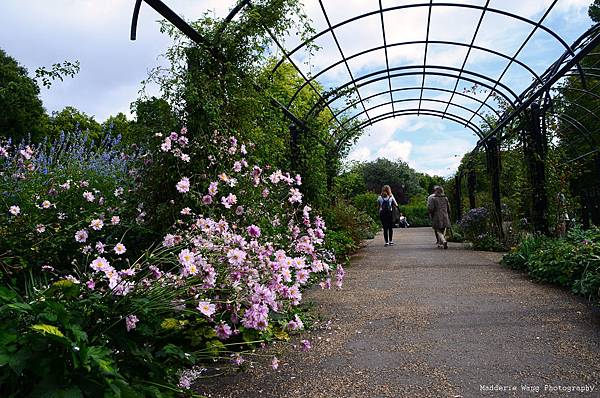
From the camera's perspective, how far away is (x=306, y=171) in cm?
855

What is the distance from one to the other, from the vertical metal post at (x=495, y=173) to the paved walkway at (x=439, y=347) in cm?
505

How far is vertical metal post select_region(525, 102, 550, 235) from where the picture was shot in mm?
8258

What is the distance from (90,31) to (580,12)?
656 centimetres

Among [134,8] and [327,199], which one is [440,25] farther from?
[134,8]

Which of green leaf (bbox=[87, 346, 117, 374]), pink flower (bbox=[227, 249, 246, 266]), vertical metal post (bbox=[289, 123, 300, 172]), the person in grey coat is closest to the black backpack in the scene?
the person in grey coat

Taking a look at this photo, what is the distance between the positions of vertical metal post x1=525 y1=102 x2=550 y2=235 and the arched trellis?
4cm

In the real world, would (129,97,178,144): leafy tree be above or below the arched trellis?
below

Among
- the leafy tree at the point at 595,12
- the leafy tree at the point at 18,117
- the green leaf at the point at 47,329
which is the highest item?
the leafy tree at the point at 595,12

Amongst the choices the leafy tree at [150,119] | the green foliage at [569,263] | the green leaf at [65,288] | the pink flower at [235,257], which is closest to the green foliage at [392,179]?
the green foliage at [569,263]

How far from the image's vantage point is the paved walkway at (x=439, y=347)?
2416 millimetres

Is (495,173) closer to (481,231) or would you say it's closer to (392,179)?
(481,231)

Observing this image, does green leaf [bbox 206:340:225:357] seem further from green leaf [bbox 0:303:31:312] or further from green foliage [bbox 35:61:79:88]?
green foliage [bbox 35:61:79:88]

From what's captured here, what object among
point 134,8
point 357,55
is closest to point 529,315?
point 134,8

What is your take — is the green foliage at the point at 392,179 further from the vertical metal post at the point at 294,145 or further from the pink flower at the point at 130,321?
the pink flower at the point at 130,321
